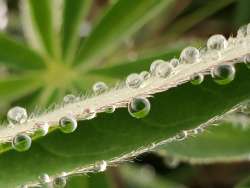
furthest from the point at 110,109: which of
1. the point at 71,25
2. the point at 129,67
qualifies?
the point at 71,25

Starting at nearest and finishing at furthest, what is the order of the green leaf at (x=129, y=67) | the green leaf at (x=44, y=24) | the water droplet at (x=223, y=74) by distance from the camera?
1. the water droplet at (x=223, y=74)
2. the green leaf at (x=129, y=67)
3. the green leaf at (x=44, y=24)

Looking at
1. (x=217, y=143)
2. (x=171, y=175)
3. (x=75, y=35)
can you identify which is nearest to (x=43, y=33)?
(x=75, y=35)

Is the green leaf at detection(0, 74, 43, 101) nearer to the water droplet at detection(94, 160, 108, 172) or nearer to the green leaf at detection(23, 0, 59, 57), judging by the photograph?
the green leaf at detection(23, 0, 59, 57)

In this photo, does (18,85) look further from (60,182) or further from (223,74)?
(223,74)

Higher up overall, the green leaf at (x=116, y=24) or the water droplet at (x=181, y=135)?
the green leaf at (x=116, y=24)

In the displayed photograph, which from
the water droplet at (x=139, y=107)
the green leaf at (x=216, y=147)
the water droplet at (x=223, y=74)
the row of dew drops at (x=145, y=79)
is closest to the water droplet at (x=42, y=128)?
the row of dew drops at (x=145, y=79)

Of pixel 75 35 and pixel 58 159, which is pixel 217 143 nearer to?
pixel 75 35

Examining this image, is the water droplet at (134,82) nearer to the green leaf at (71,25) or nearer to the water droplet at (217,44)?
the water droplet at (217,44)

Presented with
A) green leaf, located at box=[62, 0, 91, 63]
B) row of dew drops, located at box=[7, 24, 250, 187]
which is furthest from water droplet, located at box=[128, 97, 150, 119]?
green leaf, located at box=[62, 0, 91, 63]
